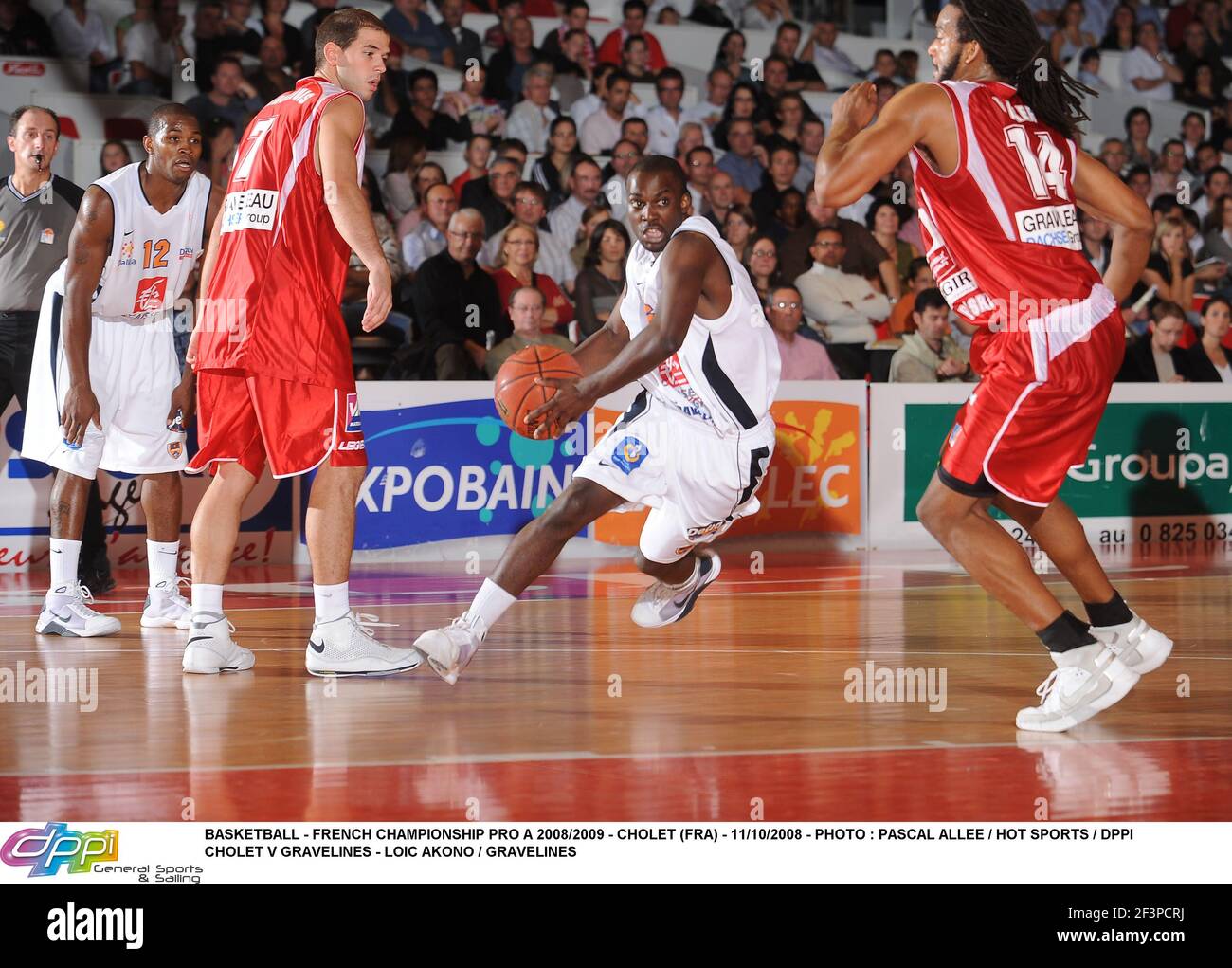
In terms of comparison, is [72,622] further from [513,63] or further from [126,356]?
[513,63]

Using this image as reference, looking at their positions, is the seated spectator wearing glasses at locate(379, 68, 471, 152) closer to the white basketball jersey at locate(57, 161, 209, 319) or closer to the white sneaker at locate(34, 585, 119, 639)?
the white basketball jersey at locate(57, 161, 209, 319)

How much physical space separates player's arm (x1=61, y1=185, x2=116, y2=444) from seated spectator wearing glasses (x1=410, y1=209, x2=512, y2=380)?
3.87m

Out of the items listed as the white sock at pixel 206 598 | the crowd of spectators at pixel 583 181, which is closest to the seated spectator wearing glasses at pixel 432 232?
the crowd of spectators at pixel 583 181

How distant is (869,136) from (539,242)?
7644 mm

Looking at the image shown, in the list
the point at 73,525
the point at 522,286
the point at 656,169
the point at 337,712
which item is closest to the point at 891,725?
the point at 337,712

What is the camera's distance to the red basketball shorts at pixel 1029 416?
456cm

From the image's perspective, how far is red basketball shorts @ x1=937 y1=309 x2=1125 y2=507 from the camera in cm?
456

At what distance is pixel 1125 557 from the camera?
10.3 metres

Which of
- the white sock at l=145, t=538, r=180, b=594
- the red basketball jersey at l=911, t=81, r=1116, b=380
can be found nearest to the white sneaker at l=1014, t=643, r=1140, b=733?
the red basketball jersey at l=911, t=81, r=1116, b=380

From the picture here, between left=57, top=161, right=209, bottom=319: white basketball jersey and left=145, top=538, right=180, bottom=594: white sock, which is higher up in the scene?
left=57, top=161, right=209, bottom=319: white basketball jersey

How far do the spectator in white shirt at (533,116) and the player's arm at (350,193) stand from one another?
7979mm

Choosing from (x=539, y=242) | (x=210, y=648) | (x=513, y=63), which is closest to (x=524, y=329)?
(x=539, y=242)

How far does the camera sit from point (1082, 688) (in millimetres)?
4613

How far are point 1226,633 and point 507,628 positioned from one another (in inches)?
131
